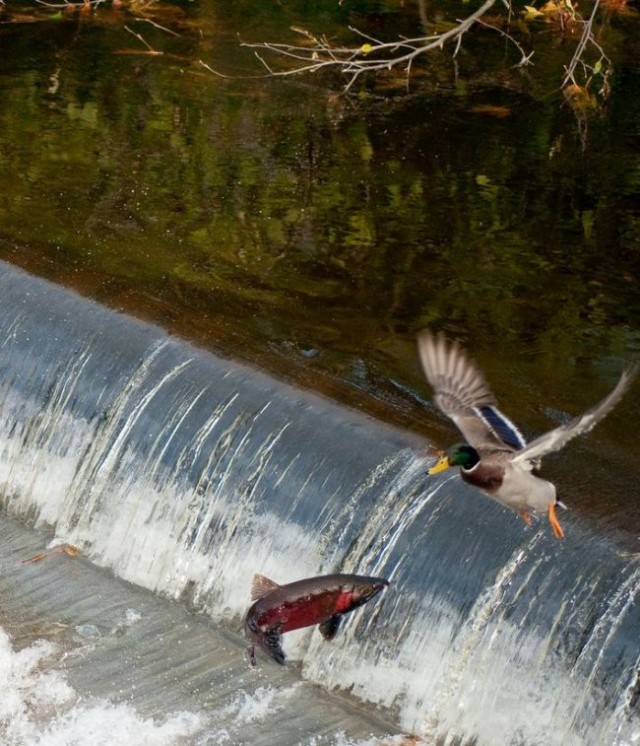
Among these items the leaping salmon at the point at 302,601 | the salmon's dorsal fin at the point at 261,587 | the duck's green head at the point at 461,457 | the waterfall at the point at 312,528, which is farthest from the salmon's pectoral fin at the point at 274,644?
the duck's green head at the point at 461,457

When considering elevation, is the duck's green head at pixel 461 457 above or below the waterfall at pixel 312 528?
above

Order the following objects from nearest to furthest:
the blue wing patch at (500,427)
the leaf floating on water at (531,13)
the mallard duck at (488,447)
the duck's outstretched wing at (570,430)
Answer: the duck's outstretched wing at (570,430)
the mallard duck at (488,447)
the blue wing patch at (500,427)
the leaf floating on water at (531,13)

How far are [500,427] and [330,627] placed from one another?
1044mm

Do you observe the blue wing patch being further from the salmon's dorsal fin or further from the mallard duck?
the salmon's dorsal fin

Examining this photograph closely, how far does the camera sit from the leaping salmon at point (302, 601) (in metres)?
4.66

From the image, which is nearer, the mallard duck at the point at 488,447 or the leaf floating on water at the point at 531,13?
the mallard duck at the point at 488,447

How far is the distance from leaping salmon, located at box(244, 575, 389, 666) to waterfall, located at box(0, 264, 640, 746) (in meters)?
0.36

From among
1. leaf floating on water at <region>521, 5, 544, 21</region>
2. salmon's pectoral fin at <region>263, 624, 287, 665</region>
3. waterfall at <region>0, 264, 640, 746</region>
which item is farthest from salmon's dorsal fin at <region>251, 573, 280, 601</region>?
leaf floating on water at <region>521, 5, 544, 21</region>

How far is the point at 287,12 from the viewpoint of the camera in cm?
1176

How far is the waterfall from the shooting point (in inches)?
185

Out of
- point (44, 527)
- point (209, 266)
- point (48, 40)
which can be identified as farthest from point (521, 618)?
point (48, 40)

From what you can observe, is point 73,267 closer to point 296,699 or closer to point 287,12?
point 296,699

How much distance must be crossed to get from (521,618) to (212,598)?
4.61 ft

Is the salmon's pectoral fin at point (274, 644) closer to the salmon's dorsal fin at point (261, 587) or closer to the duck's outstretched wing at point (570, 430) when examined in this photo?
the salmon's dorsal fin at point (261, 587)
